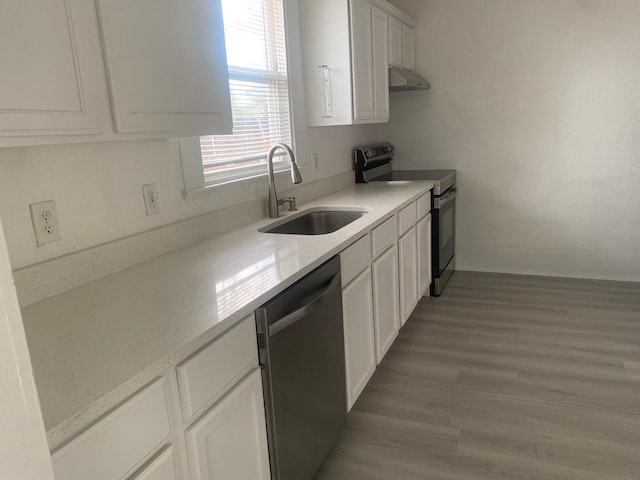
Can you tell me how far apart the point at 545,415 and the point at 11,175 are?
2.29 metres

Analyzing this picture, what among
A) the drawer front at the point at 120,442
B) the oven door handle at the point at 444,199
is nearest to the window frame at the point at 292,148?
the oven door handle at the point at 444,199

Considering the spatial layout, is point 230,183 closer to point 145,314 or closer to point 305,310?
point 305,310

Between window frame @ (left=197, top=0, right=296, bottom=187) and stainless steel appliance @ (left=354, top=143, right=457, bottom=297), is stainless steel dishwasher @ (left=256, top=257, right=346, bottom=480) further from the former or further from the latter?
stainless steel appliance @ (left=354, top=143, right=457, bottom=297)

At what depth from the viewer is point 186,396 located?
112 centimetres

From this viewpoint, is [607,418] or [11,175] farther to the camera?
[607,418]

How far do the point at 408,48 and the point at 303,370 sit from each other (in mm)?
3160

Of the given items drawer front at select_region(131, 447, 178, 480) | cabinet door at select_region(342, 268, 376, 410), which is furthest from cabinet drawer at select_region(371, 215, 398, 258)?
drawer front at select_region(131, 447, 178, 480)

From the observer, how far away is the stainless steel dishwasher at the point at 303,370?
57.2 inches

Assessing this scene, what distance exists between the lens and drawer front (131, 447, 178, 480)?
Answer: 39.6 inches

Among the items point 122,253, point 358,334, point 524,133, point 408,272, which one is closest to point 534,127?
point 524,133

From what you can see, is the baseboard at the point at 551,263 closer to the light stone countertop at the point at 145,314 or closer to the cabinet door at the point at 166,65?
the light stone countertop at the point at 145,314

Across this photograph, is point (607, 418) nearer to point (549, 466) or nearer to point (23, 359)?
point (549, 466)

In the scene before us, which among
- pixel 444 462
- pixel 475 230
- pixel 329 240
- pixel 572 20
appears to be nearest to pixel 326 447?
pixel 444 462

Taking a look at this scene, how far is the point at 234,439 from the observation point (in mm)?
1306
